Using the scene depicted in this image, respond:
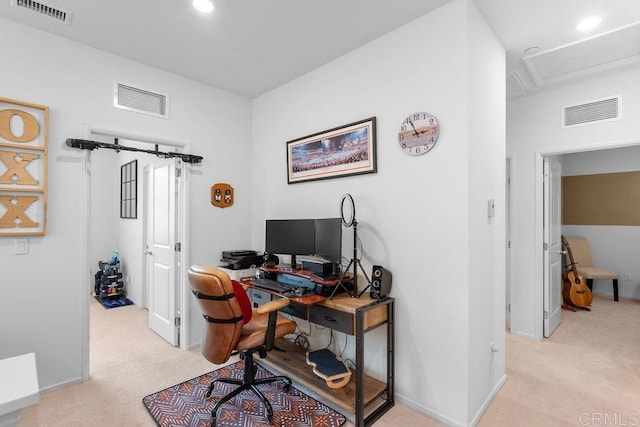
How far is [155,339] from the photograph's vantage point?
3453 millimetres

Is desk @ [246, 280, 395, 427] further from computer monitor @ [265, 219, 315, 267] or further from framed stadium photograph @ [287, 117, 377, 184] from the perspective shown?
framed stadium photograph @ [287, 117, 377, 184]

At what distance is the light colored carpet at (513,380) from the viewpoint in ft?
6.99

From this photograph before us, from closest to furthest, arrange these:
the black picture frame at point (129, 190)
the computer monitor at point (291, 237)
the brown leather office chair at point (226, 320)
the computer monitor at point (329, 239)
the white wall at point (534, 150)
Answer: the brown leather office chair at point (226, 320) → the computer monitor at point (329, 239) → the computer monitor at point (291, 237) → the white wall at point (534, 150) → the black picture frame at point (129, 190)

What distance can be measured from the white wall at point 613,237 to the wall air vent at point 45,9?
7.26 meters

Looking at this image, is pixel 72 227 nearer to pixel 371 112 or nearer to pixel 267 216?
pixel 267 216

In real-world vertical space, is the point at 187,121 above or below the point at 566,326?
above

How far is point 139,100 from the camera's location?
9.61ft

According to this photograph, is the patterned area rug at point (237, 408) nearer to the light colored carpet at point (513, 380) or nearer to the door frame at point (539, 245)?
the light colored carpet at point (513, 380)

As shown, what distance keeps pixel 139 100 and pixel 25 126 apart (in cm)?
89

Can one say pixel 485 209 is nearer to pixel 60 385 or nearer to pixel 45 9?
pixel 45 9

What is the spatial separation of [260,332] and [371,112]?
6.20 feet

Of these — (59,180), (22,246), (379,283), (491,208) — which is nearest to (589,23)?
(491,208)

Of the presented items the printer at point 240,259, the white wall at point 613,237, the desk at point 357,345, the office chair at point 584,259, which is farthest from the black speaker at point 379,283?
the white wall at point 613,237

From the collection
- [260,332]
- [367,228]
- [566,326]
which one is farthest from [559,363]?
[260,332]
